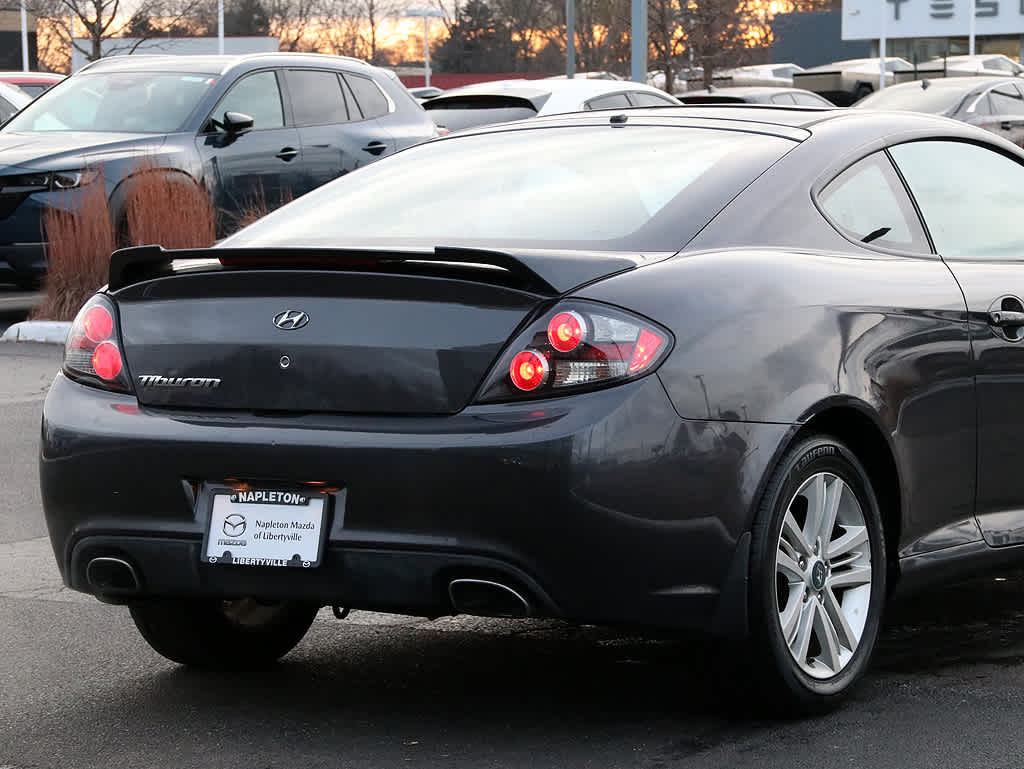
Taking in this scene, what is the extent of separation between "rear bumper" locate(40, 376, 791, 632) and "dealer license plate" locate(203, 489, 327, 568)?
0.09 feet

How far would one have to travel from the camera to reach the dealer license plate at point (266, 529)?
383cm

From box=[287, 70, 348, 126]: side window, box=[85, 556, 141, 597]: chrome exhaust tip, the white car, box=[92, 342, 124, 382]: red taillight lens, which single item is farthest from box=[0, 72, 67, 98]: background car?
box=[85, 556, 141, 597]: chrome exhaust tip

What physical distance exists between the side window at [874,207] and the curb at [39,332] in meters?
8.11

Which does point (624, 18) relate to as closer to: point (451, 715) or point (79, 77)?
point (79, 77)

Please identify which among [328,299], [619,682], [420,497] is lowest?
[619,682]

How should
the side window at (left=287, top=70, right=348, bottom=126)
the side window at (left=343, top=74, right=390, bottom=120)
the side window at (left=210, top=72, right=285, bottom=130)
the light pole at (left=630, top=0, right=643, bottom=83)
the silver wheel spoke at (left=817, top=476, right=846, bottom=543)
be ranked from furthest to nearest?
the light pole at (left=630, top=0, right=643, bottom=83) < the side window at (left=343, top=74, right=390, bottom=120) < the side window at (left=287, top=70, right=348, bottom=126) < the side window at (left=210, top=72, right=285, bottom=130) < the silver wheel spoke at (left=817, top=476, right=846, bottom=543)

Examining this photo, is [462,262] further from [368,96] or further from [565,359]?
[368,96]

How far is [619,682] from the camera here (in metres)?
4.51

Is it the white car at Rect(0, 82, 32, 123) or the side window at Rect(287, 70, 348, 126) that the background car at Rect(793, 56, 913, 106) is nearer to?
the white car at Rect(0, 82, 32, 123)

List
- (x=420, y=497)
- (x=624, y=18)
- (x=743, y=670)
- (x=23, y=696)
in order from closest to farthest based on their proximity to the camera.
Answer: (x=420, y=497), (x=743, y=670), (x=23, y=696), (x=624, y=18)

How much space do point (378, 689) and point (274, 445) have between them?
0.91m

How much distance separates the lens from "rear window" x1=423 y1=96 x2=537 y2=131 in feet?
56.0

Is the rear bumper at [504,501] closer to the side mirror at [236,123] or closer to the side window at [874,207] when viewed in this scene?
the side window at [874,207]

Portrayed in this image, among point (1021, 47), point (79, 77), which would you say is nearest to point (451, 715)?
point (79, 77)
